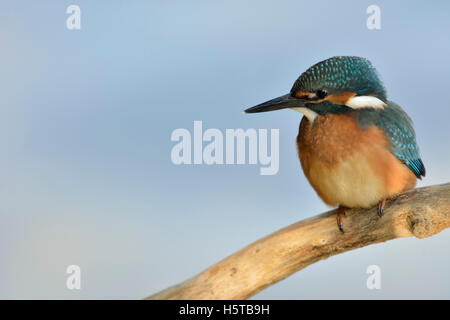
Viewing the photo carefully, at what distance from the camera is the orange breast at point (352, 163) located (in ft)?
7.22

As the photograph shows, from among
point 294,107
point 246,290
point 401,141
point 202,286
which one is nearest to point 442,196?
point 401,141

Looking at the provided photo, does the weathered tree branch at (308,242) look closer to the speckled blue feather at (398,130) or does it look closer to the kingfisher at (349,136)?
the kingfisher at (349,136)

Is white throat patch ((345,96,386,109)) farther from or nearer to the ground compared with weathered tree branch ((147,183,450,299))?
farther from the ground

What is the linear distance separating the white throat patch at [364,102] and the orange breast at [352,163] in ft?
0.19

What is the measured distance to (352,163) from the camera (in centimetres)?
220

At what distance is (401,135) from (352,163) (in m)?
0.30

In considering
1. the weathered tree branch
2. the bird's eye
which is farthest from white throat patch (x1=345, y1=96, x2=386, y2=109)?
the weathered tree branch

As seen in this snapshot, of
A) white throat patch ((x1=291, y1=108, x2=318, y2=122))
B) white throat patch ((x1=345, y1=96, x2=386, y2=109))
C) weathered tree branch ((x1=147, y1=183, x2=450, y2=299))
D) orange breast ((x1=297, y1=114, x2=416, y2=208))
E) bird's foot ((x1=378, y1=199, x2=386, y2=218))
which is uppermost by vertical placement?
white throat patch ((x1=345, y1=96, x2=386, y2=109))

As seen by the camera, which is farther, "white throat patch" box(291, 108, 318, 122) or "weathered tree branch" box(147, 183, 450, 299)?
"white throat patch" box(291, 108, 318, 122)

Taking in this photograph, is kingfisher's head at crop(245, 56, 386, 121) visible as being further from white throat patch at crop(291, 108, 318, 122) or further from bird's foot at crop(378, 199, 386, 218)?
bird's foot at crop(378, 199, 386, 218)

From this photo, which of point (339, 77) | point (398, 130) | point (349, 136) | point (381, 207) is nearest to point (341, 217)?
point (381, 207)

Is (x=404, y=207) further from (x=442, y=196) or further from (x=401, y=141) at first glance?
(x=401, y=141)

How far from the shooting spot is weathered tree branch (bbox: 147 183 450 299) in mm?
2146
